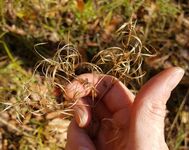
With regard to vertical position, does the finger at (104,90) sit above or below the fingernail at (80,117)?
above

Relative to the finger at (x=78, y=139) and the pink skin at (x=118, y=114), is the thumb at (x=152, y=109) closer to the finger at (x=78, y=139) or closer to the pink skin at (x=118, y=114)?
the pink skin at (x=118, y=114)

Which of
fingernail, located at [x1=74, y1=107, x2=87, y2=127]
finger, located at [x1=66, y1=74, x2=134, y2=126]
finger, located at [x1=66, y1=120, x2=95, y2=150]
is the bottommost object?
finger, located at [x1=66, y1=120, x2=95, y2=150]

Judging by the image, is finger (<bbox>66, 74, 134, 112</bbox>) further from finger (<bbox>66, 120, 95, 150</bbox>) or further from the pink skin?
finger (<bbox>66, 120, 95, 150</bbox>)

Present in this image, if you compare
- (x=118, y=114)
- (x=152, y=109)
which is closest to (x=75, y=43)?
(x=118, y=114)

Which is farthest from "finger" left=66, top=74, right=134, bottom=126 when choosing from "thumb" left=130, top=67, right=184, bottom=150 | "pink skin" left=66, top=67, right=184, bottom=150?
"thumb" left=130, top=67, right=184, bottom=150

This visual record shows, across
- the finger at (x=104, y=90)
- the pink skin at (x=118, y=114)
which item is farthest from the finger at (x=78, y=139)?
A: the finger at (x=104, y=90)

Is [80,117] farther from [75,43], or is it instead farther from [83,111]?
[75,43]

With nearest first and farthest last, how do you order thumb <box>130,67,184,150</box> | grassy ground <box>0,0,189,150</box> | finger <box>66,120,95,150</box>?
thumb <box>130,67,184,150</box> → finger <box>66,120,95,150</box> → grassy ground <box>0,0,189,150</box>

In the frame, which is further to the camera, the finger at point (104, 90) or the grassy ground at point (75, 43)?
the grassy ground at point (75, 43)
